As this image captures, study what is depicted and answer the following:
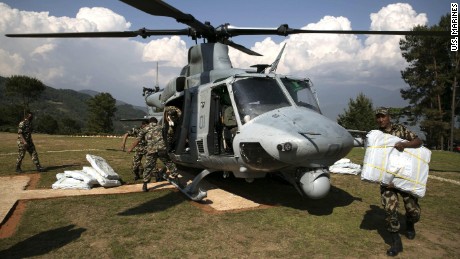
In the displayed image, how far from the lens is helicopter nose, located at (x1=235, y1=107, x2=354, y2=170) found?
16.6 ft

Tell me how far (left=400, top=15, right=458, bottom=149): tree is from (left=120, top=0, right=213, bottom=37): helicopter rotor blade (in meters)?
34.5

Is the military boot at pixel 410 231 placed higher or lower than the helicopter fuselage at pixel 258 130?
lower

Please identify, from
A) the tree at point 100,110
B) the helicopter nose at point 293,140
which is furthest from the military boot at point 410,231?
the tree at point 100,110

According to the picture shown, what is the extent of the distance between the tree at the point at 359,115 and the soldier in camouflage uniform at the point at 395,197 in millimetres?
46330

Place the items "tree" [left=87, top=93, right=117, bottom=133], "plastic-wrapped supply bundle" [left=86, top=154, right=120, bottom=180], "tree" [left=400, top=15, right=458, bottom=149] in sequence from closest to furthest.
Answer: "plastic-wrapped supply bundle" [left=86, top=154, right=120, bottom=180], "tree" [left=400, top=15, right=458, bottom=149], "tree" [left=87, top=93, right=117, bottom=133]

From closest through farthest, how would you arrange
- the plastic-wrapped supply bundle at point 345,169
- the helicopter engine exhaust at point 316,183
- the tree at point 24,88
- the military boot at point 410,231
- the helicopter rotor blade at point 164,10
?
the military boot at point 410,231 → the helicopter engine exhaust at point 316,183 → the helicopter rotor blade at point 164,10 → the plastic-wrapped supply bundle at point 345,169 → the tree at point 24,88

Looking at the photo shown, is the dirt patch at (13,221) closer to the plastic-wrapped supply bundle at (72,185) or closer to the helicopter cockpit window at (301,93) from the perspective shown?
the plastic-wrapped supply bundle at (72,185)

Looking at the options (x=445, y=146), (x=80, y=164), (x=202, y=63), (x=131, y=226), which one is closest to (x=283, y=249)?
(x=131, y=226)

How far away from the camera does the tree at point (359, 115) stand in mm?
49781

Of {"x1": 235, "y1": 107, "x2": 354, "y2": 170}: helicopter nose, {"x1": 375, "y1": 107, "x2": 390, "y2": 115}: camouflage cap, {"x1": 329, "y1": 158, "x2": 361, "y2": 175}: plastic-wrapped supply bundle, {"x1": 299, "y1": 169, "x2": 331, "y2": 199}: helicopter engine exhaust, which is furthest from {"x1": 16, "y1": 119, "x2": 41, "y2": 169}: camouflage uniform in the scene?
{"x1": 375, "y1": 107, "x2": 390, "y2": 115}: camouflage cap

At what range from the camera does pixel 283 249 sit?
439 centimetres

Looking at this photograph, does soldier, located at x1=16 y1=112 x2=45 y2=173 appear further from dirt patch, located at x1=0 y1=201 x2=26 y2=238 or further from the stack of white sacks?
dirt patch, located at x1=0 y1=201 x2=26 y2=238

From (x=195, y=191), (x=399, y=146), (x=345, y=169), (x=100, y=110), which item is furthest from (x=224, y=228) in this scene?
(x=100, y=110)

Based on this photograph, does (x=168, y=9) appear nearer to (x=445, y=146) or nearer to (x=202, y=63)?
(x=202, y=63)
